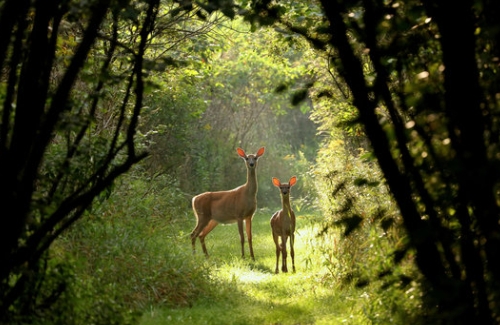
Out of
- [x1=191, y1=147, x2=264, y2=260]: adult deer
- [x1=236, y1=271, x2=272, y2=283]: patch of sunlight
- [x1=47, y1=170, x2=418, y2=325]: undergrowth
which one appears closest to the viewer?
[x1=47, y1=170, x2=418, y2=325]: undergrowth

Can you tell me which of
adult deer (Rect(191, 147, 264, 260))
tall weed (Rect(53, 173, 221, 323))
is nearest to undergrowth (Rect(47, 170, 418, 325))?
tall weed (Rect(53, 173, 221, 323))

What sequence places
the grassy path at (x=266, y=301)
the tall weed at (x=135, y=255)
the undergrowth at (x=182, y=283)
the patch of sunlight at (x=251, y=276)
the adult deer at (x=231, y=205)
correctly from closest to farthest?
the undergrowth at (x=182, y=283), the grassy path at (x=266, y=301), the tall weed at (x=135, y=255), the patch of sunlight at (x=251, y=276), the adult deer at (x=231, y=205)

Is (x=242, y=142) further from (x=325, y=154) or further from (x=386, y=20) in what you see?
(x=386, y=20)

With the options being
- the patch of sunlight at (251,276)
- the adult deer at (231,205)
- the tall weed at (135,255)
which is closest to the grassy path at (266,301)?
the patch of sunlight at (251,276)

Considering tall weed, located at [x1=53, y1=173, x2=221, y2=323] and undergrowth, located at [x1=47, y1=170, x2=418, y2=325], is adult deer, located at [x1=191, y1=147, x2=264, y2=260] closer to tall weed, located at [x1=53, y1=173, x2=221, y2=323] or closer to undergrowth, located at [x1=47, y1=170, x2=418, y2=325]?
undergrowth, located at [x1=47, y1=170, x2=418, y2=325]

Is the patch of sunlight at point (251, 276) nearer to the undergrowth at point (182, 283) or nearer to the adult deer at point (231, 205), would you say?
the undergrowth at point (182, 283)

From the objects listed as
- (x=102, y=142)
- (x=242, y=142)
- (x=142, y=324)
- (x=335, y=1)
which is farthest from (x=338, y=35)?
(x=242, y=142)

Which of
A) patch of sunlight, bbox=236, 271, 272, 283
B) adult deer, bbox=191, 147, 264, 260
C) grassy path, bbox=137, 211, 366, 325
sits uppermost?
adult deer, bbox=191, 147, 264, 260

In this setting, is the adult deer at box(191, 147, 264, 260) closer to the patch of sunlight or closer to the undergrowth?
the patch of sunlight

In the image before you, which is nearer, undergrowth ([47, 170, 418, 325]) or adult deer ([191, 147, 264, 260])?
undergrowth ([47, 170, 418, 325])

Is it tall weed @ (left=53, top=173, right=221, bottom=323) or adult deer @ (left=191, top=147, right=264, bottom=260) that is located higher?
adult deer @ (left=191, top=147, right=264, bottom=260)

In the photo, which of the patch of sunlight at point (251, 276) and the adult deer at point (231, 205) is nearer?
the patch of sunlight at point (251, 276)

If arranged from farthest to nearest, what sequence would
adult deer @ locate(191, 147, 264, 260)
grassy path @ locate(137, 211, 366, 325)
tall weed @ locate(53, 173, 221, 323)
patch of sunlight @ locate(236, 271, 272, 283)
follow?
adult deer @ locate(191, 147, 264, 260) < patch of sunlight @ locate(236, 271, 272, 283) < tall weed @ locate(53, 173, 221, 323) < grassy path @ locate(137, 211, 366, 325)

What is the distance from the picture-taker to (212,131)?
2402 centimetres
